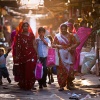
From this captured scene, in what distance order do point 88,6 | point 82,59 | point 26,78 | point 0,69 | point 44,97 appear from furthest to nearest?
point 88,6, point 82,59, point 0,69, point 26,78, point 44,97

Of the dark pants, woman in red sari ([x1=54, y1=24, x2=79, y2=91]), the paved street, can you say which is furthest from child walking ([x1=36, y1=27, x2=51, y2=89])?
woman in red sari ([x1=54, y1=24, x2=79, y2=91])

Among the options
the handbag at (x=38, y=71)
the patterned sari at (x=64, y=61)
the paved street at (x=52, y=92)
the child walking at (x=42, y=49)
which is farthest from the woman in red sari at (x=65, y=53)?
the child walking at (x=42, y=49)

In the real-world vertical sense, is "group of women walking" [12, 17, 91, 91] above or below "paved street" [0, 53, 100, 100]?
above

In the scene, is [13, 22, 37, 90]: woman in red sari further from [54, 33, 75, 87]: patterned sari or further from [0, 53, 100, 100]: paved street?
[54, 33, 75, 87]: patterned sari

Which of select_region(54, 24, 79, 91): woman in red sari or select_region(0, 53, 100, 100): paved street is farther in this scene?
select_region(54, 24, 79, 91): woman in red sari

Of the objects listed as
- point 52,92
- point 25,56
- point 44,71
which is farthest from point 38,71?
point 52,92

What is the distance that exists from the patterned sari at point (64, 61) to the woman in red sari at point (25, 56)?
29.5 inches

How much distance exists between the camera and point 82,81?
12688mm

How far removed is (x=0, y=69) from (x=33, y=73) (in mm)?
1588

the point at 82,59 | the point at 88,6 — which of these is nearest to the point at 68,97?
the point at 82,59

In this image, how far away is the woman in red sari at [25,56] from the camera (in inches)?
428

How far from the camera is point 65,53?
10.7m

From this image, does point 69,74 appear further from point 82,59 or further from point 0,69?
point 82,59

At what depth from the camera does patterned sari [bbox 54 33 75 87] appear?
10.7 m
